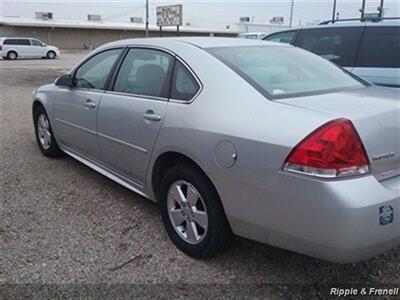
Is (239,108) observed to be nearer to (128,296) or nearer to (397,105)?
(397,105)

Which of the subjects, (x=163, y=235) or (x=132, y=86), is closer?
(x=163, y=235)

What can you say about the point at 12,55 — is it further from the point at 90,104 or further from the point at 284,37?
the point at 90,104

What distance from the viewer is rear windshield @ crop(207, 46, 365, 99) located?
2.99 meters

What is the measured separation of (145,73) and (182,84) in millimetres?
582

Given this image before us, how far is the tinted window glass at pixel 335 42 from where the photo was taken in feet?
18.8

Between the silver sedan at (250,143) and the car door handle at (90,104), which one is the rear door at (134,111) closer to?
the silver sedan at (250,143)

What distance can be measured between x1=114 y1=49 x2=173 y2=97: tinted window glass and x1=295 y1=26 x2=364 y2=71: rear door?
10.1ft

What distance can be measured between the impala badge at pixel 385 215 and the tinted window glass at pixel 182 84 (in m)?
1.45

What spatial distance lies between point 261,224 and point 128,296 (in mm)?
944

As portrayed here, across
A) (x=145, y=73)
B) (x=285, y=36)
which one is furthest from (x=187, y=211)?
(x=285, y=36)

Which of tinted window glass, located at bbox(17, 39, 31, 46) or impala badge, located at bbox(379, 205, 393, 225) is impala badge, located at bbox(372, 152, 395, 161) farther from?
tinted window glass, located at bbox(17, 39, 31, 46)

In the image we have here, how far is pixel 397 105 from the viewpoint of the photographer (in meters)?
2.71

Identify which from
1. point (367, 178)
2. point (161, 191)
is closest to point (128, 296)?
point (161, 191)

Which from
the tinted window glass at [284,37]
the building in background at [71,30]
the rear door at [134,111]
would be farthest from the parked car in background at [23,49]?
the rear door at [134,111]
